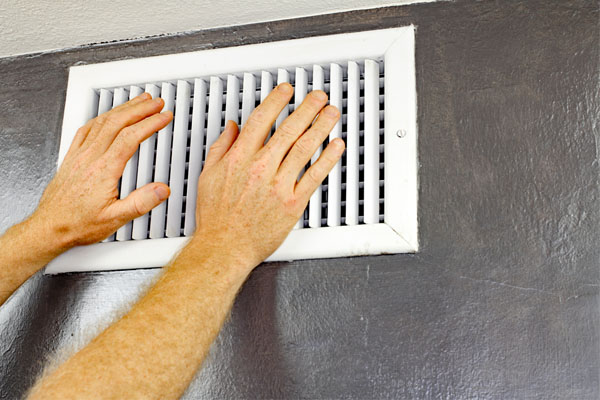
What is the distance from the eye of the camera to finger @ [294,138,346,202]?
112 cm

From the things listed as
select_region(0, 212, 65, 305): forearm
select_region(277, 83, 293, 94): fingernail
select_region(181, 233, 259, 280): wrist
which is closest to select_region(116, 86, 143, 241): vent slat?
select_region(0, 212, 65, 305): forearm

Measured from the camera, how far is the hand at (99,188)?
118 cm

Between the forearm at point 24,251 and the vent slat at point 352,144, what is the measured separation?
1.72 feet

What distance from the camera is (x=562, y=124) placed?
1.16m

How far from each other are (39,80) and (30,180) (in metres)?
0.24

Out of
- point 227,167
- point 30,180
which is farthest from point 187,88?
point 30,180

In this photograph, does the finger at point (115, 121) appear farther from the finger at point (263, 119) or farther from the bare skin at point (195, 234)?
the finger at point (263, 119)

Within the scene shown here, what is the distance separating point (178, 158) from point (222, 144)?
Answer: 115 millimetres

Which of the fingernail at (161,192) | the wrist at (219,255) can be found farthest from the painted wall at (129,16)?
the wrist at (219,255)

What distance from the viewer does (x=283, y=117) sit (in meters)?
1.22

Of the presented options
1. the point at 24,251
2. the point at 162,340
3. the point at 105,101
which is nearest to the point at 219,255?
the point at 162,340

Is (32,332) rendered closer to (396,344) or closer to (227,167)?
(227,167)

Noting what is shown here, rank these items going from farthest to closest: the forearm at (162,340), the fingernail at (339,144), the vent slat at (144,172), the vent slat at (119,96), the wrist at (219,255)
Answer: the vent slat at (119,96) < the vent slat at (144,172) < the fingernail at (339,144) < the wrist at (219,255) < the forearm at (162,340)

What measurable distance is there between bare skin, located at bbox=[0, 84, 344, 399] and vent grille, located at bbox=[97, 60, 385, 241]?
0.05 metres
